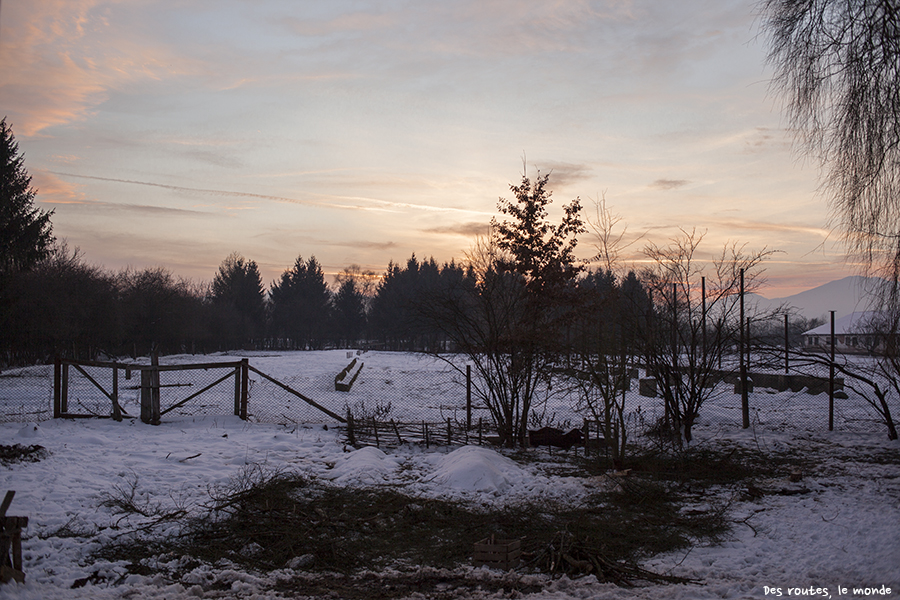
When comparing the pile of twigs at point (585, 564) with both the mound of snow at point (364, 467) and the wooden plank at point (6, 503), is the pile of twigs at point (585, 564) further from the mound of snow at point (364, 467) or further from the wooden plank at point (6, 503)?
the wooden plank at point (6, 503)

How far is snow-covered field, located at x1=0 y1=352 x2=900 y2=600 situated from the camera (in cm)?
505

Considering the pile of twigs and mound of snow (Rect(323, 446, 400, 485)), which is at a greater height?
the pile of twigs

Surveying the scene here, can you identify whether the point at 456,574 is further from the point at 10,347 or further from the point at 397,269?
the point at 397,269

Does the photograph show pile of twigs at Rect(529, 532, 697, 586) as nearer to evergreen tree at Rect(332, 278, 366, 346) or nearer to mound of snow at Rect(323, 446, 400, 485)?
mound of snow at Rect(323, 446, 400, 485)

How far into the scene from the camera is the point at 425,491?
A: 8.43m

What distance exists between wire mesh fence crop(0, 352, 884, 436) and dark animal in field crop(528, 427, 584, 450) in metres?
0.67

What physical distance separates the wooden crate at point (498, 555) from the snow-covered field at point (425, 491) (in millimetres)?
197

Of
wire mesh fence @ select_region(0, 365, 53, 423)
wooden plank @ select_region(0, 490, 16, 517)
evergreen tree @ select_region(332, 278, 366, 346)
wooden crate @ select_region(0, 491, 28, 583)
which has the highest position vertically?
evergreen tree @ select_region(332, 278, 366, 346)

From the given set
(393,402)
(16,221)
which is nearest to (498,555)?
(393,402)

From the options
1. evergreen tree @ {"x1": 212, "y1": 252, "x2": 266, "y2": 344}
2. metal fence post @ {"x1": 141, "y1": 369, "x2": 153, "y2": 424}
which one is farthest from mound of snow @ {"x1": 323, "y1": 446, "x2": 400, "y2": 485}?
evergreen tree @ {"x1": 212, "y1": 252, "x2": 266, "y2": 344}

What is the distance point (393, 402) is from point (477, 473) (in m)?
9.93

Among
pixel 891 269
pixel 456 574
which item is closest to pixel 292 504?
pixel 456 574

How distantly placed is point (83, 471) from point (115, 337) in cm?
3032

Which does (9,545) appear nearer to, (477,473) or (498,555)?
(498,555)
